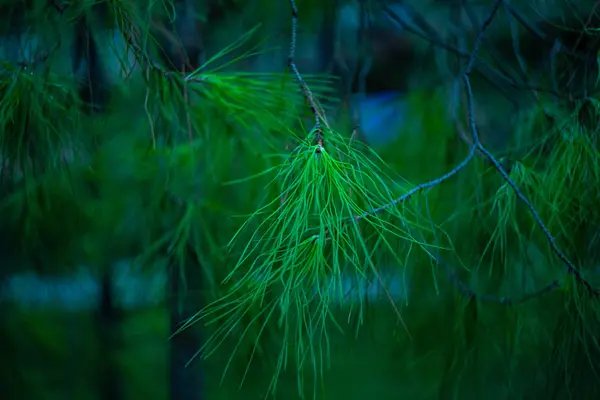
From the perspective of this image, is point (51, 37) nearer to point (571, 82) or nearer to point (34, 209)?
point (34, 209)

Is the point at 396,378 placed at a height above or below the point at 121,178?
below

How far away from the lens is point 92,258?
0.92 metres

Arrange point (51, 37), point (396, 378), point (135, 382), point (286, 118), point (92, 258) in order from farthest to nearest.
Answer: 1. point (396, 378)
2. point (135, 382)
3. point (92, 258)
4. point (286, 118)
5. point (51, 37)

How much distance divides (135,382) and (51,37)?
0.87 m

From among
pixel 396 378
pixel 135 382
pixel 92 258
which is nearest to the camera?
pixel 92 258

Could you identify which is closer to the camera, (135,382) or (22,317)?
(22,317)

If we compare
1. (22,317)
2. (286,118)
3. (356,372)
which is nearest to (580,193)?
(286,118)

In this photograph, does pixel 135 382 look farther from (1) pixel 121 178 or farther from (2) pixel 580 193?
(2) pixel 580 193

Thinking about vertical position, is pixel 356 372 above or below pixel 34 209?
below

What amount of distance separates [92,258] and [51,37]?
419 millimetres

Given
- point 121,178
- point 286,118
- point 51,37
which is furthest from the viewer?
point 121,178

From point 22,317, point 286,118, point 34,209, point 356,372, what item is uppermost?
point 286,118

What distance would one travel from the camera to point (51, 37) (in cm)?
58

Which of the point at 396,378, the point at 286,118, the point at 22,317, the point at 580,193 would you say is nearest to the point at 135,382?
the point at 22,317
